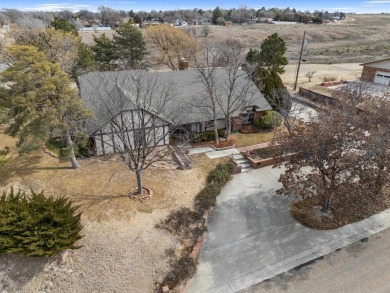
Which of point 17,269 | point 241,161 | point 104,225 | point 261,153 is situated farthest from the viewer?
point 261,153

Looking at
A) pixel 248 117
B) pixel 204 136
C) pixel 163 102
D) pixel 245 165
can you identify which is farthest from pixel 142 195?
pixel 248 117

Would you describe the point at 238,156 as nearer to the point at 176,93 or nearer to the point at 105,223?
the point at 176,93

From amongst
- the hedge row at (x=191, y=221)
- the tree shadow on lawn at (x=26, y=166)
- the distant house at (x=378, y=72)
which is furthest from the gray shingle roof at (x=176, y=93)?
the distant house at (x=378, y=72)

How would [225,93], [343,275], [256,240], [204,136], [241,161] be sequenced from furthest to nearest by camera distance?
[225,93]
[204,136]
[241,161]
[256,240]
[343,275]

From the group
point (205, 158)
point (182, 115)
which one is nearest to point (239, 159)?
point (205, 158)

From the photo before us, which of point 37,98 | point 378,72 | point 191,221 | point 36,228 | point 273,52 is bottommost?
point 191,221

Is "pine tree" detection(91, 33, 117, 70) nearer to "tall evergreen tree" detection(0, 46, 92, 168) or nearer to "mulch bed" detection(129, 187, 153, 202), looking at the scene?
"tall evergreen tree" detection(0, 46, 92, 168)

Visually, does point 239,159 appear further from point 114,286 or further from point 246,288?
point 114,286

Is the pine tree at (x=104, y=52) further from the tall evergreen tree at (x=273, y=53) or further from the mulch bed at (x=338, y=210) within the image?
the mulch bed at (x=338, y=210)

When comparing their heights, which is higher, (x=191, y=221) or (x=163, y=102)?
(x=163, y=102)
